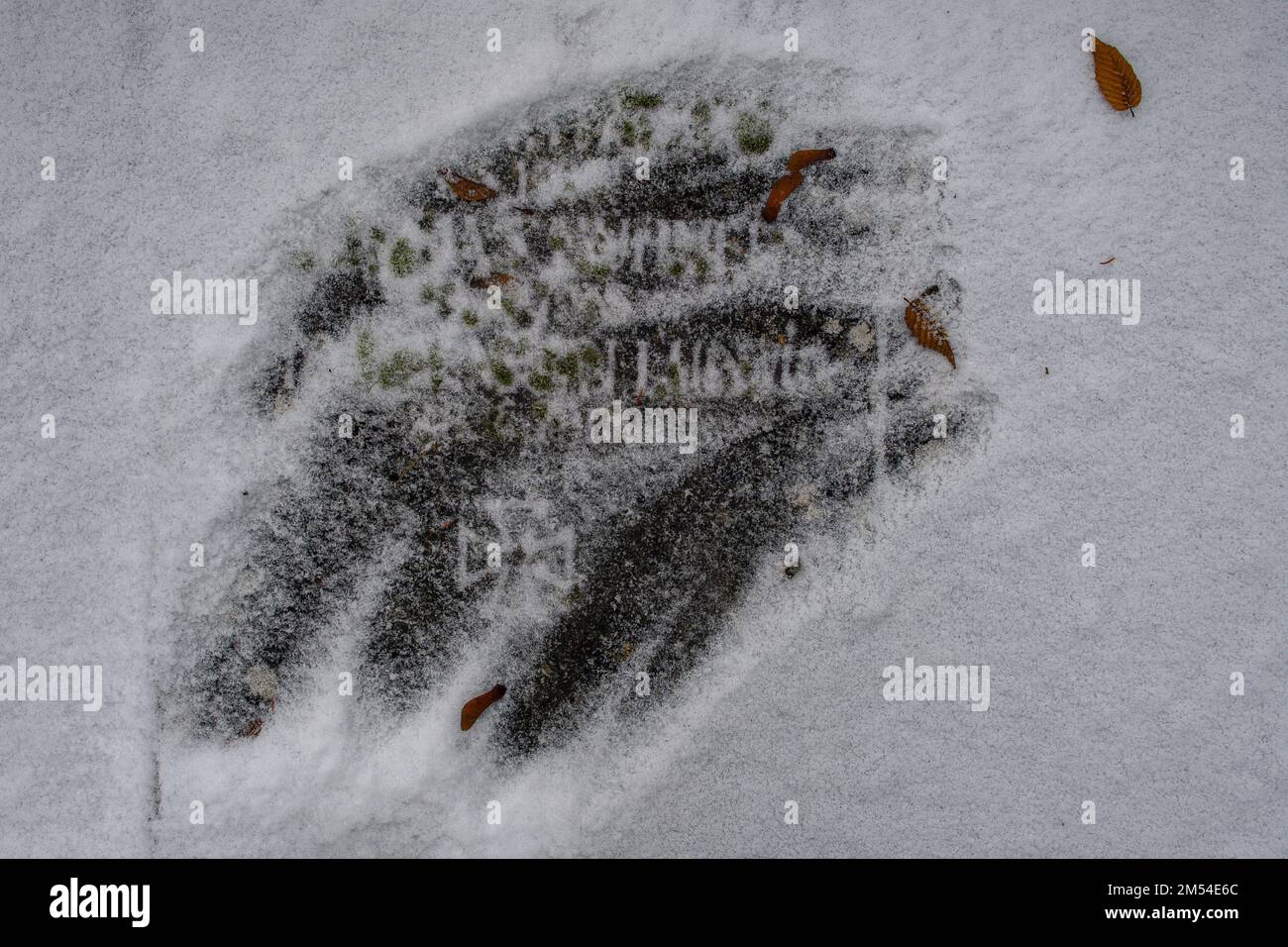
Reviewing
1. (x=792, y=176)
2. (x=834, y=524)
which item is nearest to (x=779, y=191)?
(x=792, y=176)

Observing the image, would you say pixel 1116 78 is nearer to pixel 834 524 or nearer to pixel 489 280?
pixel 834 524

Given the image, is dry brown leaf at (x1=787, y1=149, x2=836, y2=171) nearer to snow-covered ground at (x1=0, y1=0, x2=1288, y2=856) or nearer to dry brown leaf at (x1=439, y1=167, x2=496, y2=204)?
snow-covered ground at (x1=0, y1=0, x2=1288, y2=856)

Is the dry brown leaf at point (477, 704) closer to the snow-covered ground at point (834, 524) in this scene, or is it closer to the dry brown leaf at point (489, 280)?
the snow-covered ground at point (834, 524)

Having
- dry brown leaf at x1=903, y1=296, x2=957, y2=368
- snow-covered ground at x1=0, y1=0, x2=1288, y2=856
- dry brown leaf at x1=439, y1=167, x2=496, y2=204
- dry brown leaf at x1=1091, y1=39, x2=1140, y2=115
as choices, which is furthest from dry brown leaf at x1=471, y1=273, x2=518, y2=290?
dry brown leaf at x1=1091, y1=39, x2=1140, y2=115

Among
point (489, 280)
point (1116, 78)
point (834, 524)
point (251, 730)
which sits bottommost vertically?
point (251, 730)

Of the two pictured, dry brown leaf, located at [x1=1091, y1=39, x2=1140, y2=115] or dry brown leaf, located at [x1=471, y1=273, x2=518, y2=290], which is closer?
dry brown leaf, located at [x1=1091, y1=39, x2=1140, y2=115]

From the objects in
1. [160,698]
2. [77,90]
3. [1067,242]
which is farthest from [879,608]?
[77,90]
